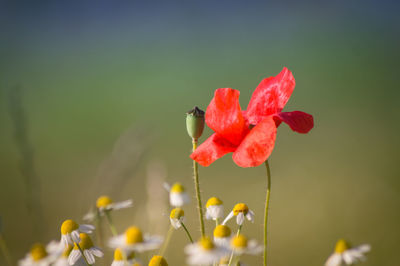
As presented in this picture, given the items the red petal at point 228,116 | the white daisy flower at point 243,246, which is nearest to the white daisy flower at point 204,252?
the white daisy flower at point 243,246

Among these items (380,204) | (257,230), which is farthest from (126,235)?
(380,204)

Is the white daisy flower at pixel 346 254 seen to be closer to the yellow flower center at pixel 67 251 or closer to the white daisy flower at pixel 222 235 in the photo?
the white daisy flower at pixel 222 235

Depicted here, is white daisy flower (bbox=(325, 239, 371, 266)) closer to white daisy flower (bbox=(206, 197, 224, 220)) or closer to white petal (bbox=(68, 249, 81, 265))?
white daisy flower (bbox=(206, 197, 224, 220))

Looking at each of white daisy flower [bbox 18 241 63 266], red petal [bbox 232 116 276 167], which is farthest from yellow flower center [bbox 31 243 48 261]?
red petal [bbox 232 116 276 167]

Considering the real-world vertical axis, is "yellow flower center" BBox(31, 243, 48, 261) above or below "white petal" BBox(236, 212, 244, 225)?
above

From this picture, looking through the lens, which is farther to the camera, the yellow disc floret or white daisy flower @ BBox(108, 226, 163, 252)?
the yellow disc floret

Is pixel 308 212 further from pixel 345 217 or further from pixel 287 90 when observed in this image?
pixel 287 90

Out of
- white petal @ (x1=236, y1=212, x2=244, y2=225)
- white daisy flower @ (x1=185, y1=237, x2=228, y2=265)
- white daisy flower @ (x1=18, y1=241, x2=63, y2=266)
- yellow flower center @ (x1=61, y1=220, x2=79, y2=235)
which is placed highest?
yellow flower center @ (x1=61, y1=220, x2=79, y2=235)

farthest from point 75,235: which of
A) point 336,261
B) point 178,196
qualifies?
point 336,261
